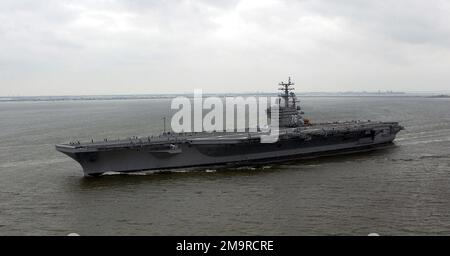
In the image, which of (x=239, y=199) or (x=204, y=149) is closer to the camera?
(x=239, y=199)

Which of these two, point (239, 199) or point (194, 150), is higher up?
point (194, 150)

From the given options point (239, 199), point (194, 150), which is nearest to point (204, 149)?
point (194, 150)

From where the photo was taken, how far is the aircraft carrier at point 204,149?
74.7 ft

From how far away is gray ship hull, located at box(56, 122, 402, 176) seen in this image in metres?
22.7

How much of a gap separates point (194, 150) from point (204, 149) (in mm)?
568

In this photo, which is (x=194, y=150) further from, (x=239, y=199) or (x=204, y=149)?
(x=239, y=199)

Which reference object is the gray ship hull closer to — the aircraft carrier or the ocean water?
the aircraft carrier

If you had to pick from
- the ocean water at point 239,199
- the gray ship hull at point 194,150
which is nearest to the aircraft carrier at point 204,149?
the gray ship hull at point 194,150

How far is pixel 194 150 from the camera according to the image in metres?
24.3

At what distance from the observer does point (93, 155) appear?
883 inches

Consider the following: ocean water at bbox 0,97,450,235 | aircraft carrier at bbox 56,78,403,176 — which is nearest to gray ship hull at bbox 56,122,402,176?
aircraft carrier at bbox 56,78,403,176

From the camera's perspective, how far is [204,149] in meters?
24.4

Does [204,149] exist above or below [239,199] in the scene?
above
